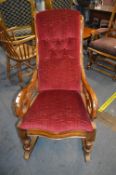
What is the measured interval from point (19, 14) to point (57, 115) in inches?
79.3

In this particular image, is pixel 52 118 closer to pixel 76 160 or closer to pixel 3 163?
pixel 76 160

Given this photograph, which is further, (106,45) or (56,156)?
(106,45)

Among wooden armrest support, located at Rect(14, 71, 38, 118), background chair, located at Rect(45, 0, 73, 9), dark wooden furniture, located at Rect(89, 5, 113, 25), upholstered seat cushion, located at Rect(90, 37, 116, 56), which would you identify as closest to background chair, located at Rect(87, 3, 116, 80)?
upholstered seat cushion, located at Rect(90, 37, 116, 56)

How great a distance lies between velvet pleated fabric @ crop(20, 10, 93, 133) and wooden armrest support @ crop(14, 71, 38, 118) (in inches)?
1.9

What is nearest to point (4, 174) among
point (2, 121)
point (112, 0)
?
point (2, 121)

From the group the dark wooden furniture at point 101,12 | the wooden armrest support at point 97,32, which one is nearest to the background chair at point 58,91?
the wooden armrest support at point 97,32

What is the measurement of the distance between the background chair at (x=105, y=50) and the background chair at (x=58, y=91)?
3.28 ft

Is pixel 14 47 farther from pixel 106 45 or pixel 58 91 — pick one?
pixel 106 45

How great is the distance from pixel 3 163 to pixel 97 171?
816mm

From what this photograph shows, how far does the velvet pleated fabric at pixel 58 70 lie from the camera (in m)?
1.20

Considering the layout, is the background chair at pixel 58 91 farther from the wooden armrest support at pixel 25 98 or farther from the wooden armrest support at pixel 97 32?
the wooden armrest support at pixel 97 32

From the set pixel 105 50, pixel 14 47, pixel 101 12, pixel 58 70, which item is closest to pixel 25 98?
pixel 58 70

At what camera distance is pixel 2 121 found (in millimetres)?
1796

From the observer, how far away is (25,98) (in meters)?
1.28
